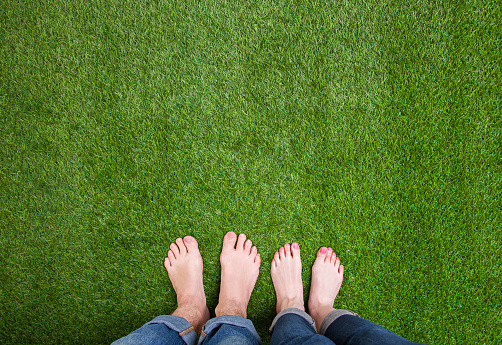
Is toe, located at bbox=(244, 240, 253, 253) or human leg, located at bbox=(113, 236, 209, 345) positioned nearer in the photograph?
human leg, located at bbox=(113, 236, 209, 345)

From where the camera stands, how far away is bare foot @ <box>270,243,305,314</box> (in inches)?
59.7

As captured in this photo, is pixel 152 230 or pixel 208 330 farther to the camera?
pixel 152 230

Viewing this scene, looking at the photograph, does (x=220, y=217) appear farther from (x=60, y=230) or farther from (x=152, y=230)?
(x=60, y=230)

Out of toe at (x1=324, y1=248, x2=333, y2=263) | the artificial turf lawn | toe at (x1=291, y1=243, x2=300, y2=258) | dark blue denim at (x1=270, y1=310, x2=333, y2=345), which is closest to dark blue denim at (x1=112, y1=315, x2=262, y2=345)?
dark blue denim at (x1=270, y1=310, x2=333, y2=345)

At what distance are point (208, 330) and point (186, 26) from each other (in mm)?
1554

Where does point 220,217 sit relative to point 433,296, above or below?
above

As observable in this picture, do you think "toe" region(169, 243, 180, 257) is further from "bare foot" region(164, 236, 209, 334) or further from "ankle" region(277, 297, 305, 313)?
"ankle" region(277, 297, 305, 313)

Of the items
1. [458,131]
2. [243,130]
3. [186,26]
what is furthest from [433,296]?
[186,26]

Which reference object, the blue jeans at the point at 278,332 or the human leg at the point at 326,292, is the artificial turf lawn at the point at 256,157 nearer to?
the human leg at the point at 326,292

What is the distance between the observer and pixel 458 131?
5.12 feet

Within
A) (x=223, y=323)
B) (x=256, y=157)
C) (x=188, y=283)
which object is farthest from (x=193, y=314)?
(x=256, y=157)

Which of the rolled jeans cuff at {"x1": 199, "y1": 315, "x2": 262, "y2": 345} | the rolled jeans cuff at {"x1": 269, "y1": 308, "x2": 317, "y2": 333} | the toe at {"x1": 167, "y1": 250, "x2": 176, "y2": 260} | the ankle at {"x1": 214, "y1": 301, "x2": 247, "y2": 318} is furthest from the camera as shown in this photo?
the toe at {"x1": 167, "y1": 250, "x2": 176, "y2": 260}

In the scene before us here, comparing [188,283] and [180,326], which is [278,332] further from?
[188,283]

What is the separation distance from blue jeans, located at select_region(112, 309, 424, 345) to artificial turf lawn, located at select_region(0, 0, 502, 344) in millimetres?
310
